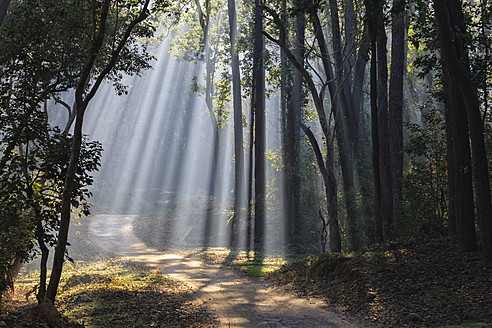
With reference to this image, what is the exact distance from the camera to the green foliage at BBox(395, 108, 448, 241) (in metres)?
12.2

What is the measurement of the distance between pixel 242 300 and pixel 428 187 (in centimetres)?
682

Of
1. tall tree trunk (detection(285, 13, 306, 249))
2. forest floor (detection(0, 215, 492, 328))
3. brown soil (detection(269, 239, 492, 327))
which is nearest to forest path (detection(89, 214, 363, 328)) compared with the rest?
forest floor (detection(0, 215, 492, 328))

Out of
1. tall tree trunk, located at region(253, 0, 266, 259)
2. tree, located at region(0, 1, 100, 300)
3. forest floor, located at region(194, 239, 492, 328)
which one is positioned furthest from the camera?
tall tree trunk, located at region(253, 0, 266, 259)

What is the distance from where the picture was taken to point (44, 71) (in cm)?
959

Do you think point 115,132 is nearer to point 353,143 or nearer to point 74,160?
point 353,143

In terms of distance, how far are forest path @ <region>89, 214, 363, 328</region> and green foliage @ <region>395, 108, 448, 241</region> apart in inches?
192

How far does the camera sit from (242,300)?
9.80 m

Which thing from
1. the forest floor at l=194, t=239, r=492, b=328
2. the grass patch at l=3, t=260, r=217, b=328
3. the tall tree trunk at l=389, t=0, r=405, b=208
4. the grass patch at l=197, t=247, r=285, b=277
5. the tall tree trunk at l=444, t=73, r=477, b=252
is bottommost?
the grass patch at l=3, t=260, r=217, b=328

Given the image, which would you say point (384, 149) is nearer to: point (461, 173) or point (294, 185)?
point (461, 173)

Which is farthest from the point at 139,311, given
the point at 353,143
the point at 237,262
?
the point at 353,143

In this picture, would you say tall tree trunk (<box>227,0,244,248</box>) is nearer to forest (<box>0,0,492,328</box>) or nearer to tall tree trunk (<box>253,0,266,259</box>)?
forest (<box>0,0,492,328</box>)

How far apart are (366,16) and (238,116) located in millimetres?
15680

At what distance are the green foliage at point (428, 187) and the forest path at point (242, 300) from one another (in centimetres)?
488

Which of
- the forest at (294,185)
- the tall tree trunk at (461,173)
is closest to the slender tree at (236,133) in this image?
the forest at (294,185)
